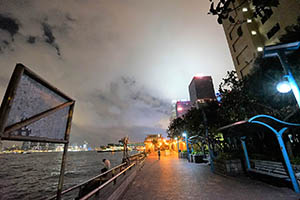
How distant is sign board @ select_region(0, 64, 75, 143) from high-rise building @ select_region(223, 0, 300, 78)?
23412 mm

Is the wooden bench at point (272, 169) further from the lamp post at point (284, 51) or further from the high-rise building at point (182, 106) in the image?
the high-rise building at point (182, 106)

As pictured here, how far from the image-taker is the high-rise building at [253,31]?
720 inches

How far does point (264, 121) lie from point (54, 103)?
758 cm

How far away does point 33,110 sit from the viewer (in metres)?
1.85

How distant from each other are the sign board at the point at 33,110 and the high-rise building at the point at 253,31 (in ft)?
76.8

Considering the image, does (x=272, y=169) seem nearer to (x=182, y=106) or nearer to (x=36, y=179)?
(x=36, y=179)

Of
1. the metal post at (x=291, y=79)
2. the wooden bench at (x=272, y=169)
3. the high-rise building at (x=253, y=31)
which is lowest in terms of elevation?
the wooden bench at (x=272, y=169)

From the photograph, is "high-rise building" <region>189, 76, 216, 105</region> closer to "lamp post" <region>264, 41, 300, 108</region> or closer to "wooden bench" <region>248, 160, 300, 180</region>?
"wooden bench" <region>248, 160, 300, 180</region>

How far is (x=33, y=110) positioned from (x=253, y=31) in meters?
33.0

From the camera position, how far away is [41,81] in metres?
1.93

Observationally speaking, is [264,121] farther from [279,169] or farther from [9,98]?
[9,98]

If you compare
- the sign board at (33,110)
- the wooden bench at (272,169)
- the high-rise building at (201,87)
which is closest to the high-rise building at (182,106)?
the high-rise building at (201,87)

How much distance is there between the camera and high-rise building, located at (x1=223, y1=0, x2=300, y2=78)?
1830 cm

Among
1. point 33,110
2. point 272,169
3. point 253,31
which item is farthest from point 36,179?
point 253,31
